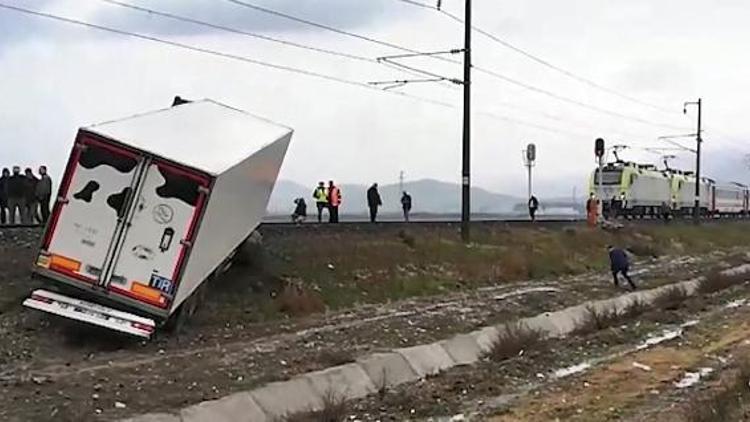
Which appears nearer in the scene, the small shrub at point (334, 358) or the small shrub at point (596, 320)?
the small shrub at point (334, 358)

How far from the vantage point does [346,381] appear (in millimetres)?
17844

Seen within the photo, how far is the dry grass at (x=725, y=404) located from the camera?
47.1ft

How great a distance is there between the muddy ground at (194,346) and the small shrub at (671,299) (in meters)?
5.23

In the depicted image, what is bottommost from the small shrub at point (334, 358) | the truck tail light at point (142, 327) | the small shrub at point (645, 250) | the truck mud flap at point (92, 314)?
the small shrub at point (334, 358)

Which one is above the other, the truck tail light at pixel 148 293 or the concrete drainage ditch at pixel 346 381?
the truck tail light at pixel 148 293

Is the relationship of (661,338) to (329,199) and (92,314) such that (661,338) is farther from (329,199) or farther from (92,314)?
(329,199)

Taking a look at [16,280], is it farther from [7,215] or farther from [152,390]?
[7,215]

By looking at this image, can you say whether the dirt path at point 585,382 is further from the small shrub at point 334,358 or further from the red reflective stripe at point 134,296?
the red reflective stripe at point 134,296

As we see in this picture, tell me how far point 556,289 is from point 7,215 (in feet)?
48.6

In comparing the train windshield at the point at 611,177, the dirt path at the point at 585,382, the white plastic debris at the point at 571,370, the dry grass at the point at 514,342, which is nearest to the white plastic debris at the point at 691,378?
the dirt path at the point at 585,382

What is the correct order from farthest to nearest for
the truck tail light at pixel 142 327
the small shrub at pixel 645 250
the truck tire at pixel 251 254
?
1. the small shrub at pixel 645 250
2. the truck tire at pixel 251 254
3. the truck tail light at pixel 142 327

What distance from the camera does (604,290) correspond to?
33969 millimetres

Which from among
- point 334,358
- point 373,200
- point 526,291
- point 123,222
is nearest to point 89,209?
point 123,222

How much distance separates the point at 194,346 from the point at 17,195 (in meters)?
11.7
